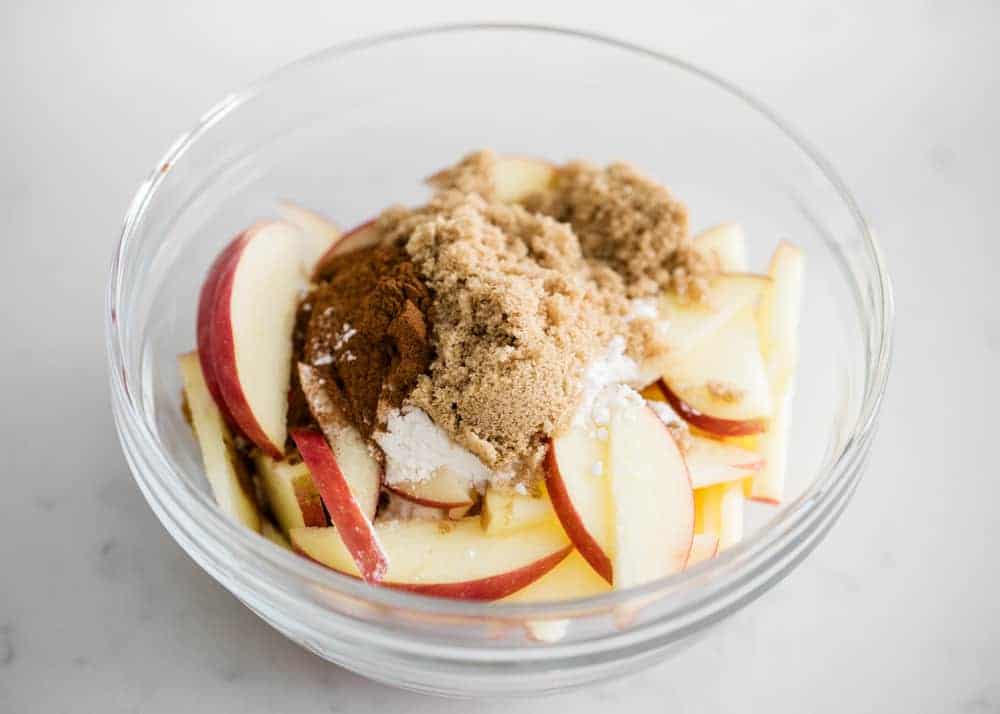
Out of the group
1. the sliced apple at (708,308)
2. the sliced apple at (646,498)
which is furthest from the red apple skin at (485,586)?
the sliced apple at (708,308)

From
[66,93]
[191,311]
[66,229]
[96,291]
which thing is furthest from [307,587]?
[66,93]

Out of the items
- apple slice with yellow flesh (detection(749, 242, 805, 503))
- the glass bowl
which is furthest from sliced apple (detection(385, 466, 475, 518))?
apple slice with yellow flesh (detection(749, 242, 805, 503))

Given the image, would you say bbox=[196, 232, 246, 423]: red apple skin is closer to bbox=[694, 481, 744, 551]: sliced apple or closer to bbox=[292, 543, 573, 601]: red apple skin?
bbox=[292, 543, 573, 601]: red apple skin

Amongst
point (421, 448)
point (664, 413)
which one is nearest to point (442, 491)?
point (421, 448)

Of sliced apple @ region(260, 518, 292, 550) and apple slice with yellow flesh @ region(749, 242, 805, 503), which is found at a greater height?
apple slice with yellow flesh @ region(749, 242, 805, 503)

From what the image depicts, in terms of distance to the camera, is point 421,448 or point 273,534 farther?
point 273,534

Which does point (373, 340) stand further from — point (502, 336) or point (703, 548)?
point (703, 548)
